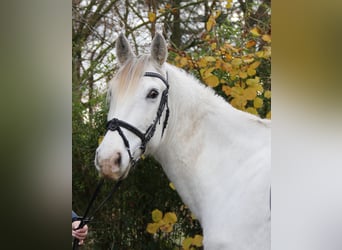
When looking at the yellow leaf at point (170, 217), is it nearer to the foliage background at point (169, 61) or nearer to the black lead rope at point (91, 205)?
the foliage background at point (169, 61)

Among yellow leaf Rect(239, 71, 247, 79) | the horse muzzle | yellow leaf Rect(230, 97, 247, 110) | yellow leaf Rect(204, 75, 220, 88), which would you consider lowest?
the horse muzzle

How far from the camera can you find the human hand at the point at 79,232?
1958 mm

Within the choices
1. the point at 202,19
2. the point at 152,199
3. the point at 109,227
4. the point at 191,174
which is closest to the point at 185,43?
the point at 202,19

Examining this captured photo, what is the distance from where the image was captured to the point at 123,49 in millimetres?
1987

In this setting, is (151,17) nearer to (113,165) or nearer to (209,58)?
(209,58)

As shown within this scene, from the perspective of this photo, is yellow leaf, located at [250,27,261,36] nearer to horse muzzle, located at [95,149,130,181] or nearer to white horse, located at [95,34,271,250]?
white horse, located at [95,34,271,250]

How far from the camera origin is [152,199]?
2.11 metres

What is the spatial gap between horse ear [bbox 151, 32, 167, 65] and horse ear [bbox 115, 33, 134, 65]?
0.33 ft

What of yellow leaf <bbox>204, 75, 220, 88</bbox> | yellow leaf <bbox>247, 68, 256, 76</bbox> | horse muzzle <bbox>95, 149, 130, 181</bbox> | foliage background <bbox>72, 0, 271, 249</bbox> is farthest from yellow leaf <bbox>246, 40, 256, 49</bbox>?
horse muzzle <bbox>95, 149, 130, 181</bbox>

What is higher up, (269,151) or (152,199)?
(269,151)

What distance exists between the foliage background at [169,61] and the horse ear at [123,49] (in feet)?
0.08

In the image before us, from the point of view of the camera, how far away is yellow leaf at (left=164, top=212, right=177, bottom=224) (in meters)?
2.14
